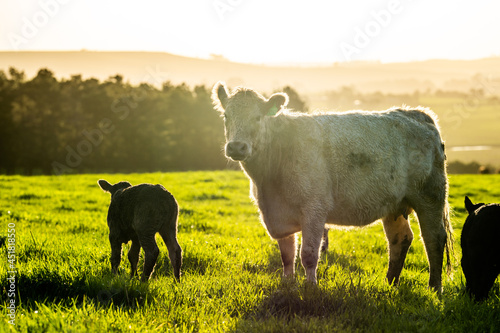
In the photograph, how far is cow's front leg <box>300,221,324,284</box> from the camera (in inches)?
244

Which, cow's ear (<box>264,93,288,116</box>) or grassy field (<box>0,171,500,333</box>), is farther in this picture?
cow's ear (<box>264,93,288,116</box>)

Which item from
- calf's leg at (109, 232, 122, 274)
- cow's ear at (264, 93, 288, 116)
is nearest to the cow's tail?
cow's ear at (264, 93, 288, 116)

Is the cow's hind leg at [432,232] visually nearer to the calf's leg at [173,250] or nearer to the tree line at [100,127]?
the calf's leg at [173,250]

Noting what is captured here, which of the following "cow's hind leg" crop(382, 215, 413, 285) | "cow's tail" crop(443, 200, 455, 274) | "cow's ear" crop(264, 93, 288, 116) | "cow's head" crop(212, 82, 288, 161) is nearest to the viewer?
"cow's head" crop(212, 82, 288, 161)

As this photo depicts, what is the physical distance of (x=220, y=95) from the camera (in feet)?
22.8

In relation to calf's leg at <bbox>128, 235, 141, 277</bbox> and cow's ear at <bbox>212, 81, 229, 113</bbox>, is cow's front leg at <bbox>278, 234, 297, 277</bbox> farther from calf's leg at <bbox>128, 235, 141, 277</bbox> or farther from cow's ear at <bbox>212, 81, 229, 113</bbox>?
cow's ear at <bbox>212, 81, 229, 113</bbox>

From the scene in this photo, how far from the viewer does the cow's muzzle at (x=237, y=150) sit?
5966 mm

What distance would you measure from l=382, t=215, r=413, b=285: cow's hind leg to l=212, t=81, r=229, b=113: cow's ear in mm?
3224

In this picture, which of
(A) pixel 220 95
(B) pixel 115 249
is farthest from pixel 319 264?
(B) pixel 115 249

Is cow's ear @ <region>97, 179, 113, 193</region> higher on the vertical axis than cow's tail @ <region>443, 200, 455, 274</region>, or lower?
higher

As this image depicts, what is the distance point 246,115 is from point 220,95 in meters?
0.81

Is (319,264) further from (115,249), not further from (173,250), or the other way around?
(115,249)

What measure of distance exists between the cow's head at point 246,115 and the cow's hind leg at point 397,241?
2732mm

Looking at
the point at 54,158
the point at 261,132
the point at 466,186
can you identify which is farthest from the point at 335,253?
the point at 54,158
